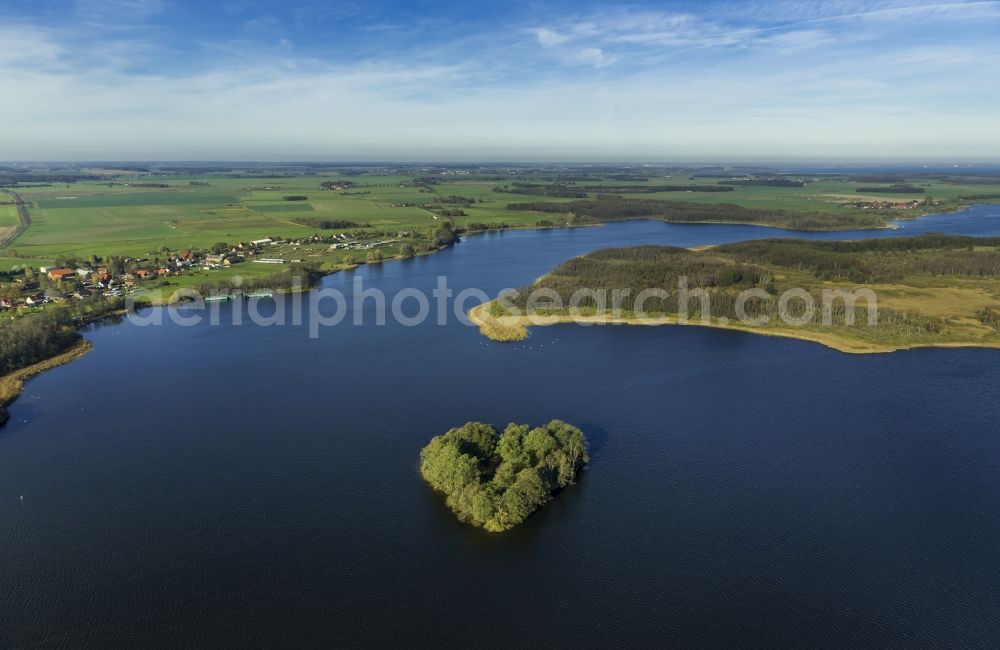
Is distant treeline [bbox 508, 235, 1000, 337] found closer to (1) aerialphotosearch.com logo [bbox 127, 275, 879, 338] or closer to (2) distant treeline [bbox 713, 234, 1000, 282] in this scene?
(2) distant treeline [bbox 713, 234, 1000, 282]

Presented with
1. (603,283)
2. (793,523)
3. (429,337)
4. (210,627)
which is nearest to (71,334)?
(429,337)

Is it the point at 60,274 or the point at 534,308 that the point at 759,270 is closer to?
the point at 534,308

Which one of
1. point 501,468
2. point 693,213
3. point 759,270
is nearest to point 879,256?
point 759,270

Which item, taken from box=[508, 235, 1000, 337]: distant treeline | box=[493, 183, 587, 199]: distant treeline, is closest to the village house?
box=[508, 235, 1000, 337]: distant treeline

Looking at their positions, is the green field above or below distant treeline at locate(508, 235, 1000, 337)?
above

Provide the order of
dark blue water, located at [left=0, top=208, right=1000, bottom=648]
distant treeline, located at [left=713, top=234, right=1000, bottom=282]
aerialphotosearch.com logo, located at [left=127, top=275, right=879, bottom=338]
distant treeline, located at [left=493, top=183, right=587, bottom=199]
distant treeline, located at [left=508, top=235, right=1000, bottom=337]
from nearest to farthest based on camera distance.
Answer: dark blue water, located at [left=0, top=208, right=1000, bottom=648] → aerialphotosearch.com logo, located at [left=127, top=275, right=879, bottom=338] → distant treeline, located at [left=508, top=235, right=1000, bottom=337] → distant treeline, located at [left=713, top=234, right=1000, bottom=282] → distant treeline, located at [left=493, top=183, right=587, bottom=199]

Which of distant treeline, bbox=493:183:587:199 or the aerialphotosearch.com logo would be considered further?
distant treeline, bbox=493:183:587:199
